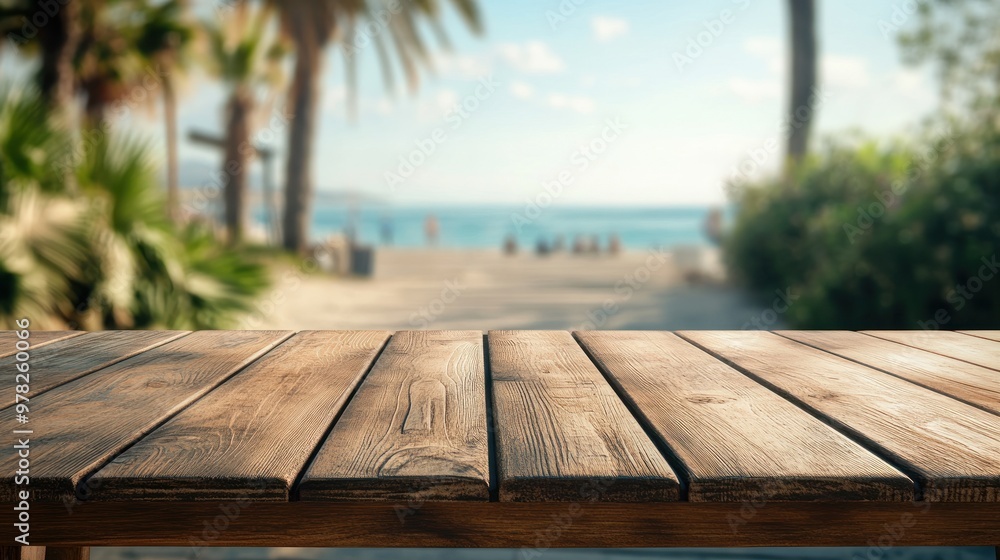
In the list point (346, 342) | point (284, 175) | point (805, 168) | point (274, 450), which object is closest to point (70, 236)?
point (346, 342)

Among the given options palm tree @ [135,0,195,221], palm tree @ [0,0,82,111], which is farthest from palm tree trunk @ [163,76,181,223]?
palm tree @ [0,0,82,111]

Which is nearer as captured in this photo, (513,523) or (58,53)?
(513,523)

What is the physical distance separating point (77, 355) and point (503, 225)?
54.8 meters

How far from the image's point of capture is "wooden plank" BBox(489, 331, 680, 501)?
3.27 ft

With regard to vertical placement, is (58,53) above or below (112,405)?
above

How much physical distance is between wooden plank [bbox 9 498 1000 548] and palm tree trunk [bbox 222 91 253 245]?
55.1ft

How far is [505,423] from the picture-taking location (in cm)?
123

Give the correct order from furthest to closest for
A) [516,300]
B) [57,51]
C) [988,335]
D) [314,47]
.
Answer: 1. [314,47]
2. [516,300]
3. [57,51]
4. [988,335]

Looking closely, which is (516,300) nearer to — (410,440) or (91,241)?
(91,241)

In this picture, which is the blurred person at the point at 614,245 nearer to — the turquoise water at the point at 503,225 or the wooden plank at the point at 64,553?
the turquoise water at the point at 503,225

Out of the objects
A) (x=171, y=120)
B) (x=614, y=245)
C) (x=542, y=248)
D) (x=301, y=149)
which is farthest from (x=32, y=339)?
(x=614, y=245)

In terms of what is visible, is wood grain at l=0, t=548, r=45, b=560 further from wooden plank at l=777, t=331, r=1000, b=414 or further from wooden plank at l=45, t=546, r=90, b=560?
wooden plank at l=777, t=331, r=1000, b=414

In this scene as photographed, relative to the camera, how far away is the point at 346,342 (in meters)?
1.96

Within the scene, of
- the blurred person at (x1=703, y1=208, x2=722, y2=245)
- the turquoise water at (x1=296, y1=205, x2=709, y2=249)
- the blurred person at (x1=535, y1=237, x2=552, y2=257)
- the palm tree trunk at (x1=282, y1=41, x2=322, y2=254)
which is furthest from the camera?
the turquoise water at (x1=296, y1=205, x2=709, y2=249)
